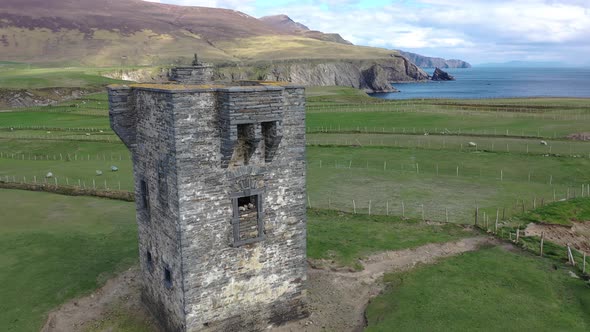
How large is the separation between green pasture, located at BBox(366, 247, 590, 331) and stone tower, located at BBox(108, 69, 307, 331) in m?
4.43

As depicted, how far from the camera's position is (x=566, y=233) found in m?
29.4

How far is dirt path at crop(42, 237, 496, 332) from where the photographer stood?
20219 mm

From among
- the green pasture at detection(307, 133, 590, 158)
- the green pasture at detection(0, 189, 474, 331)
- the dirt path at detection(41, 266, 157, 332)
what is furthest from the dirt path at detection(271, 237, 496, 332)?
the green pasture at detection(307, 133, 590, 158)

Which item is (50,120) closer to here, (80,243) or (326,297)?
(80,243)

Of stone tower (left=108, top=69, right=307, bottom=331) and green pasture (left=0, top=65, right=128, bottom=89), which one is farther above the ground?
green pasture (left=0, top=65, right=128, bottom=89)

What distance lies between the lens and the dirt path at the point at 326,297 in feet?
66.3

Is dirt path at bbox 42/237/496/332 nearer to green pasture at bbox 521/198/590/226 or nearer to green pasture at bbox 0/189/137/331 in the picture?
green pasture at bbox 0/189/137/331

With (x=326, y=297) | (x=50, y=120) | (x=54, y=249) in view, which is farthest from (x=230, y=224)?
(x=50, y=120)

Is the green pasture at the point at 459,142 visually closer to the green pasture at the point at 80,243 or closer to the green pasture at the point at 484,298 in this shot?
the green pasture at the point at 80,243

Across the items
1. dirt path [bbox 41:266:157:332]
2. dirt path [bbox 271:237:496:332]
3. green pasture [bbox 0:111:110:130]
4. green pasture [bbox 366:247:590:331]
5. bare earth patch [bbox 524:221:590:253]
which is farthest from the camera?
green pasture [bbox 0:111:110:130]

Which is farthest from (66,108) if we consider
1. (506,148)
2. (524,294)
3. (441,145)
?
(524,294)

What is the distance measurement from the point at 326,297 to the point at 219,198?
781 cm

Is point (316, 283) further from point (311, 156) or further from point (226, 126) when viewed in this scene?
point (311, 156)

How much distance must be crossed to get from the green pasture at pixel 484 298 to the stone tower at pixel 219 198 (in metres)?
4.43
